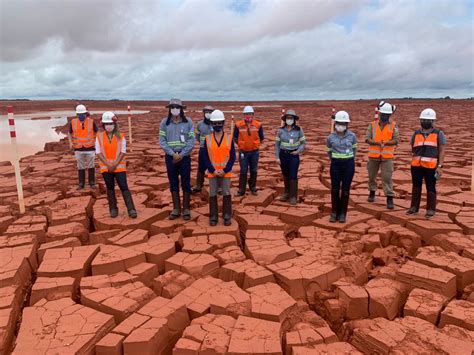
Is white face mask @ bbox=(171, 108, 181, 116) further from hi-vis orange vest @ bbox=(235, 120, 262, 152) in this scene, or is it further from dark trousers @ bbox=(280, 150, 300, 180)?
dark trousers @ bbox=(280, 150, 300, 180)

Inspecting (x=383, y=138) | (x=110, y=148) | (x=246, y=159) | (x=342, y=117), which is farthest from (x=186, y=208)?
(x=383, y=138)

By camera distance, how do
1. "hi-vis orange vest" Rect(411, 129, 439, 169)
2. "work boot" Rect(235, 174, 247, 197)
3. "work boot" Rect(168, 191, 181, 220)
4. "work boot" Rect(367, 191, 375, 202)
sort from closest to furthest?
"hi-vis orange vest" Rect(411, 129, 439, 169)
"work boot" Rect(168, 191, 181, 220)
"work boot" Rect(367, 191, 375, 202)
"work boot" Rect(235, 174, 247, 197)

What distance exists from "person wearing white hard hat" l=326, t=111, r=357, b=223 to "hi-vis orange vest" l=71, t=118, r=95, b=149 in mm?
4405

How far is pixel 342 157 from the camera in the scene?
5.16 meters

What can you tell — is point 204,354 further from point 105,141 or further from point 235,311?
point 105,141

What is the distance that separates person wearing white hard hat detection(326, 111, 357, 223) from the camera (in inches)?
203

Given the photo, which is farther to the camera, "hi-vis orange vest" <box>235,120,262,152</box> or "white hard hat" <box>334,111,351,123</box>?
"hi-vis orange vest" <box>235,120,262,152</box>

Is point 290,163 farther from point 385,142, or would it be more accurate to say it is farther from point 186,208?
point 186,208

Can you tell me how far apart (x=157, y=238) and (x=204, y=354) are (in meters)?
2.22

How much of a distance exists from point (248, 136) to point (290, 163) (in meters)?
0.91

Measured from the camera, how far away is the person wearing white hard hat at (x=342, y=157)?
16.9 feet

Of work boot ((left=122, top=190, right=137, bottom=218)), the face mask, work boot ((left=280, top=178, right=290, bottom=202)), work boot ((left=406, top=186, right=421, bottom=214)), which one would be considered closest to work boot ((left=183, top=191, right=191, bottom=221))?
work boot ((left=122, top=190, right=137, bottom=218))

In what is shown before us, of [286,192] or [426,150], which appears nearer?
[426,150]

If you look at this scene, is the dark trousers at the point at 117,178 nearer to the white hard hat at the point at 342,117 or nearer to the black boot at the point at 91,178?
the black boot at the point at 91,178
